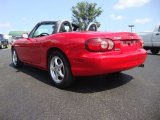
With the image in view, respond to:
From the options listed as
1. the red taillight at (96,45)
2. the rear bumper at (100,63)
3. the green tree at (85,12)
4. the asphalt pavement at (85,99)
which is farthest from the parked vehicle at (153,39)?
the green tree at (85,12)

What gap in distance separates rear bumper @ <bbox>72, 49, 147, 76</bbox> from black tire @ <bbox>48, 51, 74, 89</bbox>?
188 mm

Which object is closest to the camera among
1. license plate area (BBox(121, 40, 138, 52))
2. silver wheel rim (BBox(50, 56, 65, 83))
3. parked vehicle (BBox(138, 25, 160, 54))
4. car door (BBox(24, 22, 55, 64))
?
license plate area (BBox(121, 40, 138, 52))

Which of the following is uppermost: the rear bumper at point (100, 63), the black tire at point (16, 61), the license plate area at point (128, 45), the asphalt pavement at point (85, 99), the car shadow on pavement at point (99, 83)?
the license plate area at point (128, 45)

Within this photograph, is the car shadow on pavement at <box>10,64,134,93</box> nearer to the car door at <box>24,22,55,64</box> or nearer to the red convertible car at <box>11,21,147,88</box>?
the red convertible car at <box>11,21,147,88</box>

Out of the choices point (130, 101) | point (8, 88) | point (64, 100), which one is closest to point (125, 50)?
point (130, 101)

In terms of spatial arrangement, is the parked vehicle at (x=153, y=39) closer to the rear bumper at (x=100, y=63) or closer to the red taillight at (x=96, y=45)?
the rear bumper at (x=100, y=63)

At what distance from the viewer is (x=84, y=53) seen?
4.29m

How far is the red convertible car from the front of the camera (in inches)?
167

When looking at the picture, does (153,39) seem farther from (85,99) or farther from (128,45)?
(85,99)

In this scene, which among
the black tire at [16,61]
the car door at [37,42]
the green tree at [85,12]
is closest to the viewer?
the car door at [37,42]

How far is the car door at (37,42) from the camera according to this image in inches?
218

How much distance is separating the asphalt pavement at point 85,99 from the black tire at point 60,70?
0.46 feet

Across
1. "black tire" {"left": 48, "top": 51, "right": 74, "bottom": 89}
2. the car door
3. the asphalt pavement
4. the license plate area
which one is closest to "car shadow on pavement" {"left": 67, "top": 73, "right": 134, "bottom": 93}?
the asphalt pavement

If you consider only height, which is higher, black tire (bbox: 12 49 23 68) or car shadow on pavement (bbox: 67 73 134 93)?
black tire (bbox: 12 49 23 68)
